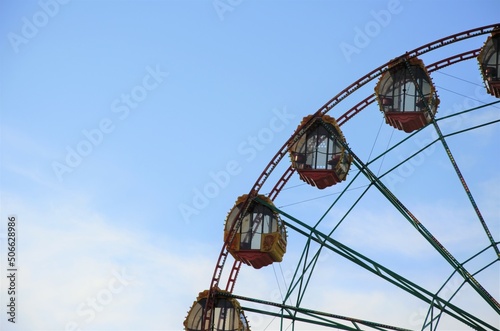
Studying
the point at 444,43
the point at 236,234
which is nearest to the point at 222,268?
the point at 236,234

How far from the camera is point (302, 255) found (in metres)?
35.4

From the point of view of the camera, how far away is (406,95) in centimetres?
3662

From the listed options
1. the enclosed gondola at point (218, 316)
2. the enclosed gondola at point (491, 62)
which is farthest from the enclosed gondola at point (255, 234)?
the enclosed gondola at point (491, 62)

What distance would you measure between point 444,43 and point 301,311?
1057 centimetres

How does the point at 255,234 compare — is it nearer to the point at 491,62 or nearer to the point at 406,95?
the point at 406,95

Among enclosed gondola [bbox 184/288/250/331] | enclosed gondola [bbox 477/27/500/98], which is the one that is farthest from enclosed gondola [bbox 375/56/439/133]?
enclosed gondola [bbox 184/288/250/331]

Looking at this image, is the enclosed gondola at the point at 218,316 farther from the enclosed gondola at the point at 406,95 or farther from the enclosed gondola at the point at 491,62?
the enclosed gondola at the point at 491,62

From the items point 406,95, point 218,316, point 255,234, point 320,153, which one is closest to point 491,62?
point 406,95

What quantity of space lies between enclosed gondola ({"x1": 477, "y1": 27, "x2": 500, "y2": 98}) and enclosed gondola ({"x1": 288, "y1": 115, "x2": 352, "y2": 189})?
221 inches

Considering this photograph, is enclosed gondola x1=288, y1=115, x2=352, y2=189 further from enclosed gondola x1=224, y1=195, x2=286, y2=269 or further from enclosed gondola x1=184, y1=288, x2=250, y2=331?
enclosed gondola x1=184, y1=288, x2=250, y2=331

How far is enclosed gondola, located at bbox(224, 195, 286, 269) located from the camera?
117ft

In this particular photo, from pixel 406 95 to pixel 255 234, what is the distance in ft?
25.2

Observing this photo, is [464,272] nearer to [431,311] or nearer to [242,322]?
[431,311]

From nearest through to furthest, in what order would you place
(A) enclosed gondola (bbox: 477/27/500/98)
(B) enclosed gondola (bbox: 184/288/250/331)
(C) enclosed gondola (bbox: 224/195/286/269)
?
(A) enclosed gondola (bbox: 477/27/500/98) < (B) enclosed gondola (bbox: 184/288/250/331) < (C) enclosed gondola (bbox: 224/195/286/269)
